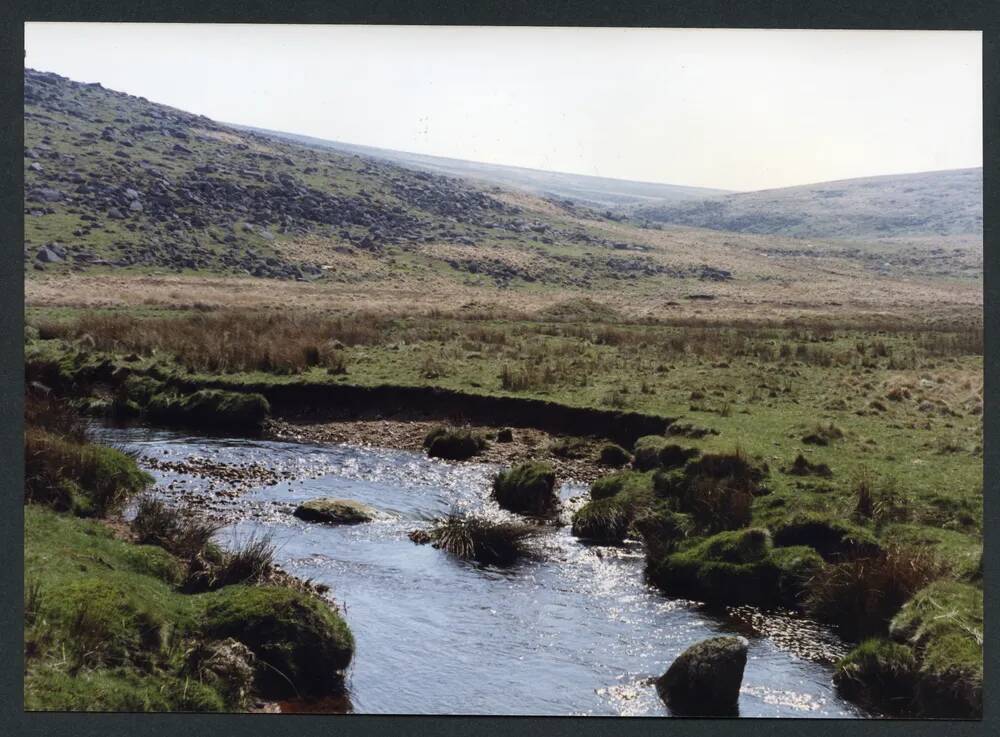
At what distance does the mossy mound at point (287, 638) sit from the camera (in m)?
10.5

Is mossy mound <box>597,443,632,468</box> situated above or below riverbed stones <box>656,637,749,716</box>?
above

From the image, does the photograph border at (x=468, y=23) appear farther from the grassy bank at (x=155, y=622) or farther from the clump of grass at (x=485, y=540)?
the clump of grass at (x=485, y=540)

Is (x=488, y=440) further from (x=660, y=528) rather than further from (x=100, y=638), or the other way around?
(x=100, y=638)

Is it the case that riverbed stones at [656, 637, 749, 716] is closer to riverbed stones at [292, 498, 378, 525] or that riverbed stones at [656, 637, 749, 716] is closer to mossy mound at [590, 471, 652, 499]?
mossy mound at [590, 471, 652, 499]

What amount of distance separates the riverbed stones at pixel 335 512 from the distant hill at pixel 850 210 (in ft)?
94.5

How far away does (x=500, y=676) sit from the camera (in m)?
11.2

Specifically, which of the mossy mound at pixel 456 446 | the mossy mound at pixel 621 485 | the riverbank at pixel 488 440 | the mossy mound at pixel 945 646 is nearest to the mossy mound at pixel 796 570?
the mossy mound at pixel 945 646

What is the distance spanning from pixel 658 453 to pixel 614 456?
126cm

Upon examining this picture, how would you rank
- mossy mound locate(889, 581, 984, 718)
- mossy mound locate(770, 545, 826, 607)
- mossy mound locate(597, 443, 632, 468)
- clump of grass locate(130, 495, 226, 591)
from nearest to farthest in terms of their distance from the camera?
mossy mound locate(889, 581, 984, 718) → clump of grass locate(130, 495, 226, 591) → mossy mound locate(770, 545, 826, 607) → mossy mound locate(597, 443, 632, 468)

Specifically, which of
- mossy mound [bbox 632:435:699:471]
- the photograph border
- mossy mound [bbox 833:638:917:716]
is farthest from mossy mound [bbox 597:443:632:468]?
the photograph border

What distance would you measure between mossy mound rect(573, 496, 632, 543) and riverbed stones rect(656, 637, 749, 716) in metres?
4.18

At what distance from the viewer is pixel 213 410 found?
20781mm

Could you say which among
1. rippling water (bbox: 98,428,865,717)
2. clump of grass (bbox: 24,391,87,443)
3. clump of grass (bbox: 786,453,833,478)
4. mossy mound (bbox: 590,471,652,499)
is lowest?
rippling water (bbox: 98,428,865,717)

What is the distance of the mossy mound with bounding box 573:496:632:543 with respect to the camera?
48.4 ft
